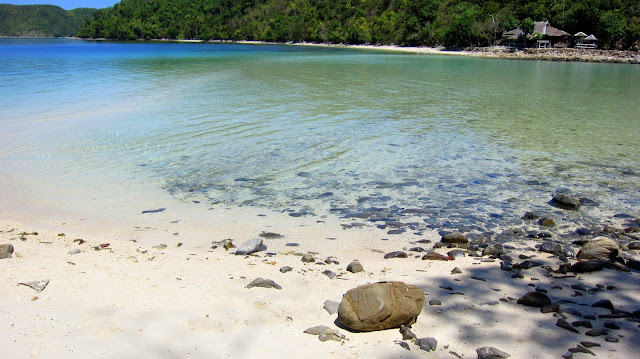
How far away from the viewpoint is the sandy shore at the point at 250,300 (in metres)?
3.13

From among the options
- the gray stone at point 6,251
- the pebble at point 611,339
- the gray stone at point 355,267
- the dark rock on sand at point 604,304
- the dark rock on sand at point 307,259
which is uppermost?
the gray stone at point 6,251

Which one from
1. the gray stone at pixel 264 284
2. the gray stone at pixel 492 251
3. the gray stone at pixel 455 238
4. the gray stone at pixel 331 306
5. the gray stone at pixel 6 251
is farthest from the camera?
the gray stone at pixel 455 238

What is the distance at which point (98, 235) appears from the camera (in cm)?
574

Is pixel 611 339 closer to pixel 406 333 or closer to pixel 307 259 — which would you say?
pixel 406 333

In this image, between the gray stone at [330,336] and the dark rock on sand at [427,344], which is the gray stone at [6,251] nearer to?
the gray stone at [330,336]

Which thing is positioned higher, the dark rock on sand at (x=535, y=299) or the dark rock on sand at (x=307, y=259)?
the dark rock on sand at (x=535, y=299)

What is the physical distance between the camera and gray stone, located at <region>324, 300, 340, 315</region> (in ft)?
12.0

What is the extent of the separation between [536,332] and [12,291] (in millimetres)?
4216

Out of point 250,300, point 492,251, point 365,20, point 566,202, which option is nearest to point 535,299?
point 492,251

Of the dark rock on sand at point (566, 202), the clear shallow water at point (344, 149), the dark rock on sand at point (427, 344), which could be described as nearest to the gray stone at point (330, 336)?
the dark rock on sand at point (427, 344)

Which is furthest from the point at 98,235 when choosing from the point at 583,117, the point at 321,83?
the point at 321,83

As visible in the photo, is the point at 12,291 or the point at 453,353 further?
the point at 12,291

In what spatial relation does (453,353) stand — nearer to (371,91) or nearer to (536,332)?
(536,332)

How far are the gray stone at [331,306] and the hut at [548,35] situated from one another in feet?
229
